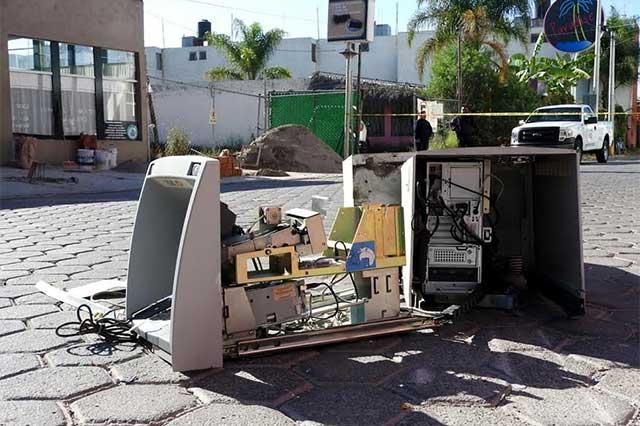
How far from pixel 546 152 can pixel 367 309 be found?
158 cm

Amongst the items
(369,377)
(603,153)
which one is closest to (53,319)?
(369,377)

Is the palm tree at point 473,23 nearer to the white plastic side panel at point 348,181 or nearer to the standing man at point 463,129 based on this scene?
the standing man at point 463,129

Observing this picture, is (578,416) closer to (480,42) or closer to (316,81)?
(480,42)

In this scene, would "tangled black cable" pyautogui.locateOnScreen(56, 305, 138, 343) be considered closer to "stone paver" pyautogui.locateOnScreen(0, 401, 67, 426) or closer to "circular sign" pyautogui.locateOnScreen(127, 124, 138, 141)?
"stone paver" pyautogui.locateOnScreen(0, 401, 67, 426)

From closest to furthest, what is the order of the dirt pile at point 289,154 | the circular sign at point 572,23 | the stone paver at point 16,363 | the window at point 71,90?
the stone paver at point 16,363, the window at point 71,90, the dirt pile at point 289,154, the circular sign at point 572,23

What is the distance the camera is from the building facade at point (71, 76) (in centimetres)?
1770

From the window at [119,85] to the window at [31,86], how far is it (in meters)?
Result: 1.95

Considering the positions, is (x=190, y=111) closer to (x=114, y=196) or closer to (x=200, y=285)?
(x=114, y=196)

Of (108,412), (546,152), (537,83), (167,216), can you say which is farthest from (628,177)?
(537,83)

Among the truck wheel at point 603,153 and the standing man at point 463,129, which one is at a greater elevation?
the standing man at point 463,129

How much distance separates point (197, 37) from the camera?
184 feet

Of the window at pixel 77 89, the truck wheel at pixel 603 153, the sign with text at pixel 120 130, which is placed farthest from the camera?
the truck wheel at pixel 603 153

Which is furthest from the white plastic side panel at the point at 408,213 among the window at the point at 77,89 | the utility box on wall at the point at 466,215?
the window at the point at 77,89

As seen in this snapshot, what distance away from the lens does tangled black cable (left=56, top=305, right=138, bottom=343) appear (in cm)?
407
